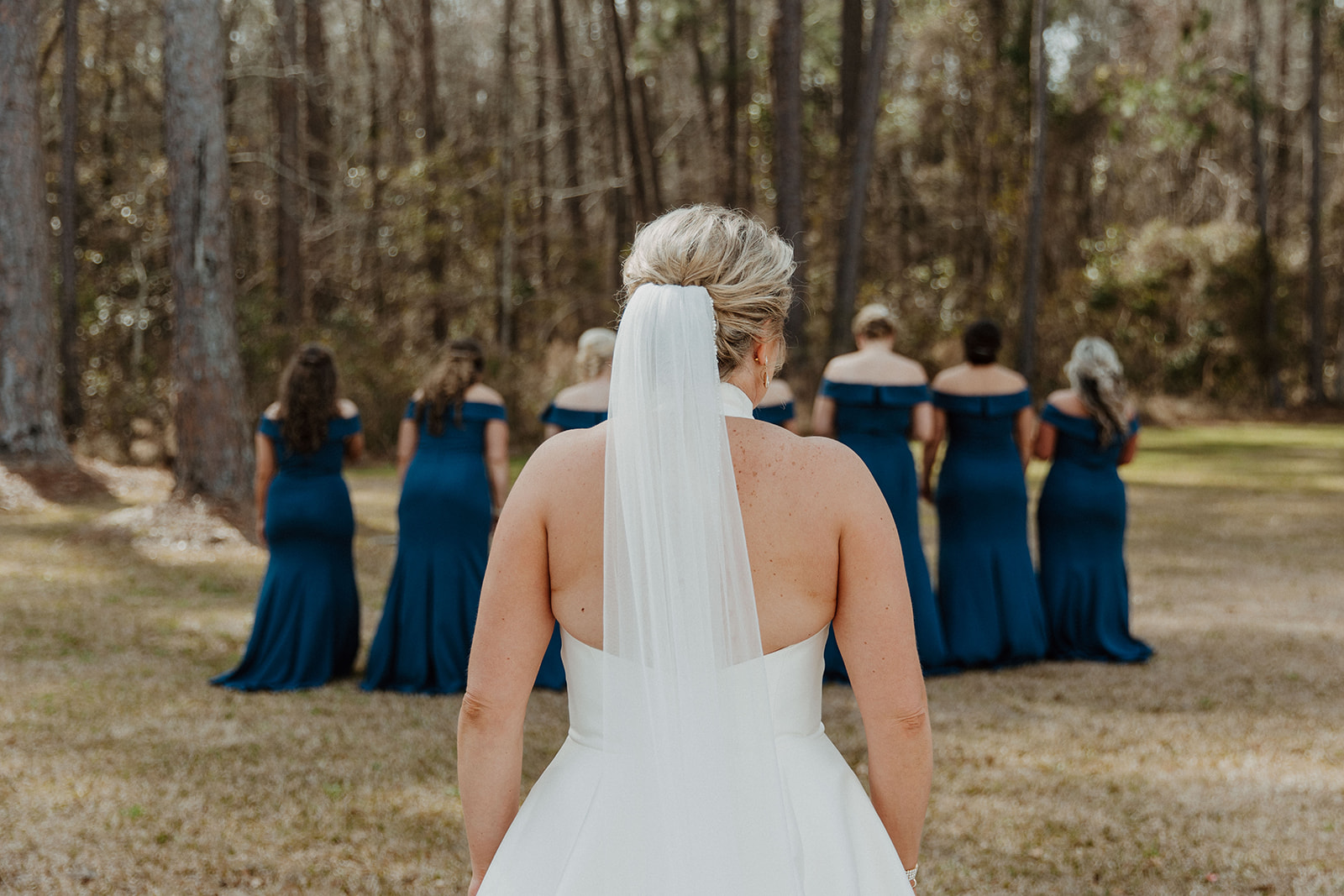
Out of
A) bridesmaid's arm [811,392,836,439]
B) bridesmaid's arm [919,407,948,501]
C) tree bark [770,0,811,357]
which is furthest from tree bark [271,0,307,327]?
bridesmaid's arm [919,407,948,501]

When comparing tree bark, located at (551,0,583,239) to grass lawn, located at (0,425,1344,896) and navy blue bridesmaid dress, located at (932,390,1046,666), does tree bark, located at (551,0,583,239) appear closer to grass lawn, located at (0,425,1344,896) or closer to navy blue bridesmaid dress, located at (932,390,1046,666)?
grass lawn, located at (0,425,1344,896)

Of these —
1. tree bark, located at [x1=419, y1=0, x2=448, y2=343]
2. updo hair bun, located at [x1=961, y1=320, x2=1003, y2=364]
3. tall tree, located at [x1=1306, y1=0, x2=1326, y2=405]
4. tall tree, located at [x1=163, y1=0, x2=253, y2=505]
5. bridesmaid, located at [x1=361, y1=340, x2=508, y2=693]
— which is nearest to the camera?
bridesmaid, located at [x1=361, y1=340, x2=508, y2=693]

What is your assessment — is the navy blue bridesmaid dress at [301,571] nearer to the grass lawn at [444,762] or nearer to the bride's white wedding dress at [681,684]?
the grass lawn at [444,762]

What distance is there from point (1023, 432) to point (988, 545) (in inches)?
29.8

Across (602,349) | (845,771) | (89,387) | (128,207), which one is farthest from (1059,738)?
(128,207)

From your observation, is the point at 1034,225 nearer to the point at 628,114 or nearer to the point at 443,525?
the point at 628,114

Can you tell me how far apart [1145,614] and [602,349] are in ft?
16.4

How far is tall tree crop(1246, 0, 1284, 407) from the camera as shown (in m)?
28.6

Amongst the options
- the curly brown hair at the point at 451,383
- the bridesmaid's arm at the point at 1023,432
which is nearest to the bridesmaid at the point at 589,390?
the curly brown hair at the point at 451,383

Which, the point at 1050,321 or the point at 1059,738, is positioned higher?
the point at 1050,321

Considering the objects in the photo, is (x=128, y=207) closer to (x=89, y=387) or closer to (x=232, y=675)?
(x=89, y=387)

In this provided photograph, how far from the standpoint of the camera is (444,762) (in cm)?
537

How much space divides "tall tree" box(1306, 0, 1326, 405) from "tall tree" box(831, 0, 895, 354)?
16.1 meters

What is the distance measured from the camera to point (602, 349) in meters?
6.65
